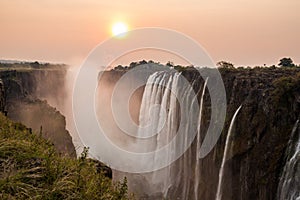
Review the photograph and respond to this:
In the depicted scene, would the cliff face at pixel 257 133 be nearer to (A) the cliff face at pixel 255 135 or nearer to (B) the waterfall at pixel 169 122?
(A) the cliff face at pixel 255 135

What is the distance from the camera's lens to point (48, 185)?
4715 millimetres

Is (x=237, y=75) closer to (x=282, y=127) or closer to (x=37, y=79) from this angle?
(x=282, y=127)

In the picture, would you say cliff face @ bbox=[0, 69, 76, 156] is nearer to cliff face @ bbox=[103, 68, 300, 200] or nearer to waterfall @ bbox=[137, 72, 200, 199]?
waterfall @ bbox=[137, 72, 200, 199]

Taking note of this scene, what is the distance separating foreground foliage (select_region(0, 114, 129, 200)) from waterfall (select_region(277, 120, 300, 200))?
31.0 feet

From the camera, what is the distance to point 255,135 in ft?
59.7

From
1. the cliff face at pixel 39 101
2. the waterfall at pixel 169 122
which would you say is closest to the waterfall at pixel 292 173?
the cliff face at pixel 39 101

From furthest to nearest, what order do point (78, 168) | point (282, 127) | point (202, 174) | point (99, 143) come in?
point (99, 143) < point (202, 174) < point (282, 127) < point (78, 168)

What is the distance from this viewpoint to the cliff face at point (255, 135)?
53.2 feet

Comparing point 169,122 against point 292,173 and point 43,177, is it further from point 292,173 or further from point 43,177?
point 43,177

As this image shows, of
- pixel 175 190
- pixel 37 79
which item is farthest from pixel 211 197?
pixel 37 79

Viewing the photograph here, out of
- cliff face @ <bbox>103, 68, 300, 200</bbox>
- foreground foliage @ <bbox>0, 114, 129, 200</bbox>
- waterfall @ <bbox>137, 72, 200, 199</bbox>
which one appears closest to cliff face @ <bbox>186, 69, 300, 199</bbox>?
cliff face @ <bbox>103, 68, 300, 200</bbox>

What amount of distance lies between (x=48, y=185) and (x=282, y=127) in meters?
13.1

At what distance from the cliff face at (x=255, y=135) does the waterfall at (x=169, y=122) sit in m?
3.44

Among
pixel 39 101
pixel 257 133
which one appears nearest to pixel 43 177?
pixel 257 133
